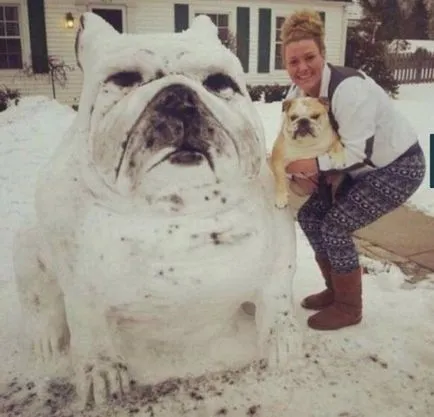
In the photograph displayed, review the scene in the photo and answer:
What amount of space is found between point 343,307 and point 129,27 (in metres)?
13.5

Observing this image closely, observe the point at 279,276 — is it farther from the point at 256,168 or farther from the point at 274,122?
the point at 274,122

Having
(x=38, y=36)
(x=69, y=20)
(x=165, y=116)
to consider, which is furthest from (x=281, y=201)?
(x=38, y=36)

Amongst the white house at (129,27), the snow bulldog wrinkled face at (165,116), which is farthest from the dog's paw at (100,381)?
the white house at (129,27)

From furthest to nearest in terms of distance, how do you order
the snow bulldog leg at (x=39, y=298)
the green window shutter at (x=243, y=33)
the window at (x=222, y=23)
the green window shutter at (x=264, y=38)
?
the green window shutter at (x=264, y=38) → the green window shutter at (x=243, y=33) → the window at (x=222, y=23) → the snow bulldog leg at (x=39, y=298)

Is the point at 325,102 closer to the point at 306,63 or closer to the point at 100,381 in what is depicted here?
the point at 306,63

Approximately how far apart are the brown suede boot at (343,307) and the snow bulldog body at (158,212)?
1.50 ft

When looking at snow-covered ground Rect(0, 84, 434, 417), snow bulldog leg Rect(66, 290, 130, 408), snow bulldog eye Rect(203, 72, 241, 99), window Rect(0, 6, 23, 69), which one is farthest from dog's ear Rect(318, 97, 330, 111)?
window Rect(0, 6, 23, 69)

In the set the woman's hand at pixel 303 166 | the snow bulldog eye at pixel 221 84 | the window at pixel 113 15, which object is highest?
the window at pixel 113 15

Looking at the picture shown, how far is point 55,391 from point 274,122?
8.86 m

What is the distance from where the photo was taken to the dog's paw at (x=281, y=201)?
2.54 metres

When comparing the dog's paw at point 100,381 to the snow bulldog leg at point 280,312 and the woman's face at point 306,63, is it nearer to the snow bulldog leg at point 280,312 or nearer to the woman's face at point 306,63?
the snow bulldog leg at point 280,312

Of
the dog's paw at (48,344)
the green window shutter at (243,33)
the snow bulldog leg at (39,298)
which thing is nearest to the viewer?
the snow bulldog leg at (39,298)

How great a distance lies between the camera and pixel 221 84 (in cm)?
229

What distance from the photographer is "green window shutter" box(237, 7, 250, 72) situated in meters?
16.2
